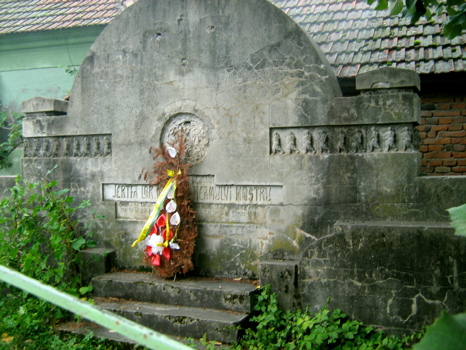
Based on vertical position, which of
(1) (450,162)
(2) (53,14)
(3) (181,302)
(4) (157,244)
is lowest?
(3) (181,302)

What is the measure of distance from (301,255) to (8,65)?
8.93m

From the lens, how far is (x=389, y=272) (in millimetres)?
4672

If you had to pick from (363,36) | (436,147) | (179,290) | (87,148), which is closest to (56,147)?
(87,148)

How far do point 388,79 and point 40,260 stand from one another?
14.9 feet

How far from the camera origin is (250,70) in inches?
224

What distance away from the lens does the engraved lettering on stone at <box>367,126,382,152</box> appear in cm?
516

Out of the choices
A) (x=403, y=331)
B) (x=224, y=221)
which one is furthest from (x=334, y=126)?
(x=403, y=331)

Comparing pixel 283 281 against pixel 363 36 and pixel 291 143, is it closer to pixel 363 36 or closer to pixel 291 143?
pixel 291 143

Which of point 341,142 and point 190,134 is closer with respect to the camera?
point 341,142

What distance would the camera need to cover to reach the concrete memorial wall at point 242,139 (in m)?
5.09

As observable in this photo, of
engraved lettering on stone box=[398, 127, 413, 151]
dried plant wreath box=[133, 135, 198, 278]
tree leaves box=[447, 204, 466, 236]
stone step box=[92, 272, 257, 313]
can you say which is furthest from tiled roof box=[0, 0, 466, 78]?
tree leaves box=[447, 204, 466, 236]

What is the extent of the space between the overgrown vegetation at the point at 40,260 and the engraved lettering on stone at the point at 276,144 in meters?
2.55

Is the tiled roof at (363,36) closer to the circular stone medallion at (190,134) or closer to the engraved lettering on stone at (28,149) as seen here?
the circular stone medallion at (190,134)

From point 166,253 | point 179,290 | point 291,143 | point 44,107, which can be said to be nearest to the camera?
point 179,290
